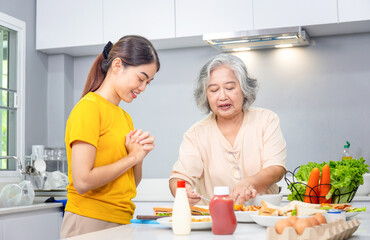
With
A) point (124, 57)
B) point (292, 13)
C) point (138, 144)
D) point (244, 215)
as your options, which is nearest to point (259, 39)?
point (292, 13)

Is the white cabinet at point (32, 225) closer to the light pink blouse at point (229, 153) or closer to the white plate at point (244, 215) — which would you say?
the light pink blouse at point (229, 153)

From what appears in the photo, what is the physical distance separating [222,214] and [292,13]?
7.72 feet

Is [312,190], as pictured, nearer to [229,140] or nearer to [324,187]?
[324,187]

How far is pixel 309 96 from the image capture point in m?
3.58

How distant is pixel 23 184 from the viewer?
9.78 ft

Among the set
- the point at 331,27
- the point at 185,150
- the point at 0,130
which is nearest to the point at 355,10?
the point at 331,27

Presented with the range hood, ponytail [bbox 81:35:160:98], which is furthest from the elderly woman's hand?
the range hood

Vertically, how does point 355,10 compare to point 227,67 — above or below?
above

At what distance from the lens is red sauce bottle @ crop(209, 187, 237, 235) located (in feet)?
3.99

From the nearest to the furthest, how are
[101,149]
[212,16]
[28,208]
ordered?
[101,149] < [28,208] < [212,16]

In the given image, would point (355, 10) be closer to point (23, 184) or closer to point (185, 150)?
point (185, 150)

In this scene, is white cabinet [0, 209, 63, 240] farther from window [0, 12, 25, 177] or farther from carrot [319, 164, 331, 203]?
carrot [319, 164, 331, 203]

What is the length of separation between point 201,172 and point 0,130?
205 centimetres

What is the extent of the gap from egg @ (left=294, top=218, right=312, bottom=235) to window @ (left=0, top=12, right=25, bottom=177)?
9.70 ft
